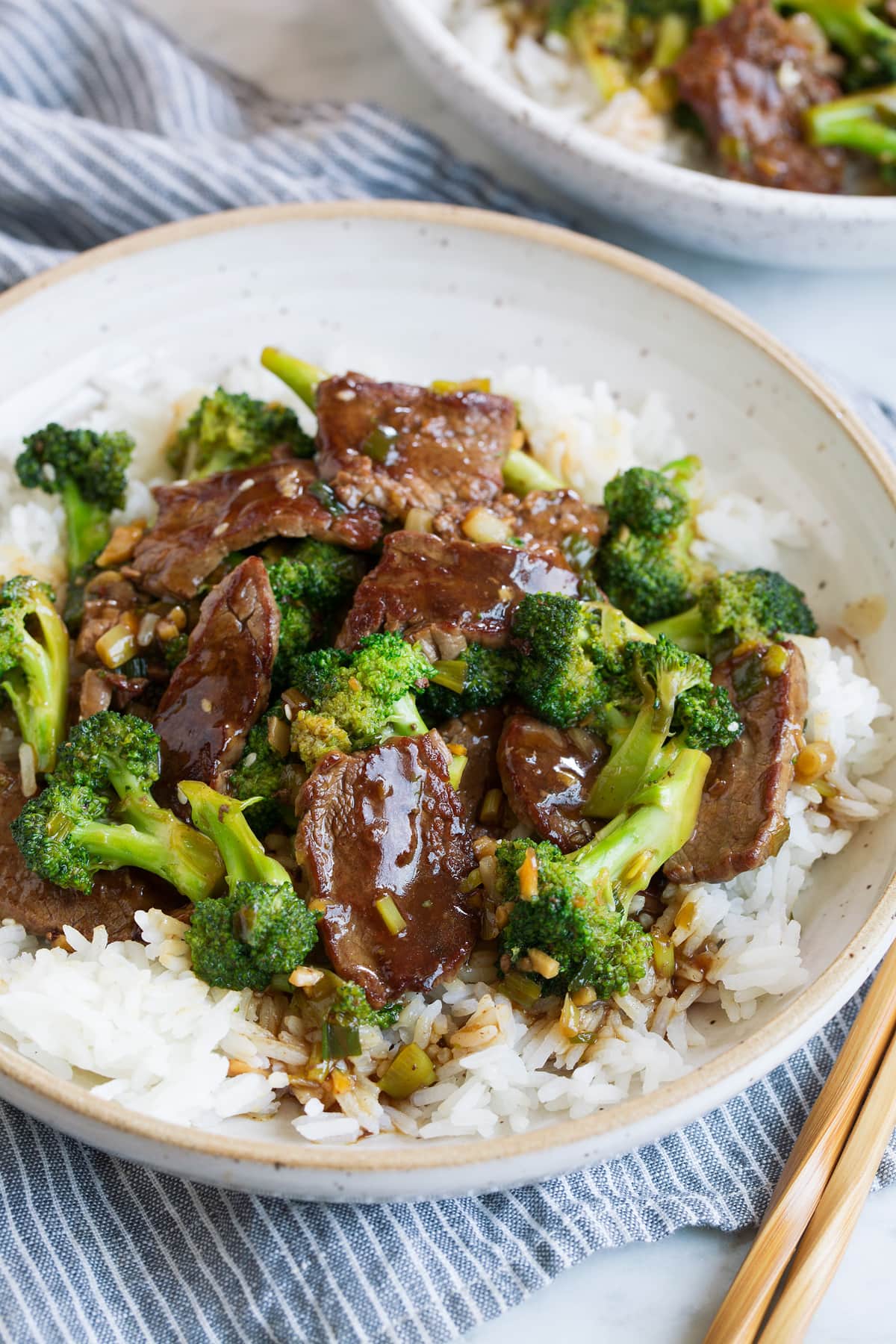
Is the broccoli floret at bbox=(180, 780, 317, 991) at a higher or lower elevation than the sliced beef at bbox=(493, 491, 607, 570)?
lower

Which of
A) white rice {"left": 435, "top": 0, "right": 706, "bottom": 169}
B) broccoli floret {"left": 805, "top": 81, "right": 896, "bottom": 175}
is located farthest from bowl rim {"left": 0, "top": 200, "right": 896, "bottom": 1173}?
white rice {"left": 435, "top": 0, "right": 706, "bottom": 169}

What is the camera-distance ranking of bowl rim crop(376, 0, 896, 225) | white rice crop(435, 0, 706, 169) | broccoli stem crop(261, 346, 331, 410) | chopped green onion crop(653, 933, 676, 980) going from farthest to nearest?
1. white rice crop(435, 0, 706, 169)
2. bowl rim crop(376, 0, 896, 225)
3. broccoli stem crop(261, 346, 331, 410)
4. chopped green onion crop(653, 933, 676, 980)

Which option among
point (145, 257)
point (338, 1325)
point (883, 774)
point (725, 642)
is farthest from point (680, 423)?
point (338, 1325)

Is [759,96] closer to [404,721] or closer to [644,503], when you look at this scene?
[644,503]

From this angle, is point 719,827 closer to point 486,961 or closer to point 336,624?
point 486,961

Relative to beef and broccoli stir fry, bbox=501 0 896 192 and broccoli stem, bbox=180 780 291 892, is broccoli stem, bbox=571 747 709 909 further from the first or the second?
beef and broccoli stir fry, bbox=501 0 896 192

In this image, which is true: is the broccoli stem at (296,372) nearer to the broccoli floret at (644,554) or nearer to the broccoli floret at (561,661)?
the broccoli floret at (644,554)

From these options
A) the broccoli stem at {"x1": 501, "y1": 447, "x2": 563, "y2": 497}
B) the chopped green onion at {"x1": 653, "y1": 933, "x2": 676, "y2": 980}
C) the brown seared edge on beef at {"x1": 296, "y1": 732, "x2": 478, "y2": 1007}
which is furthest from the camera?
the broccoli stem at {"x1": 501, "y1": 447, "x2": 563, "y2": 497}
